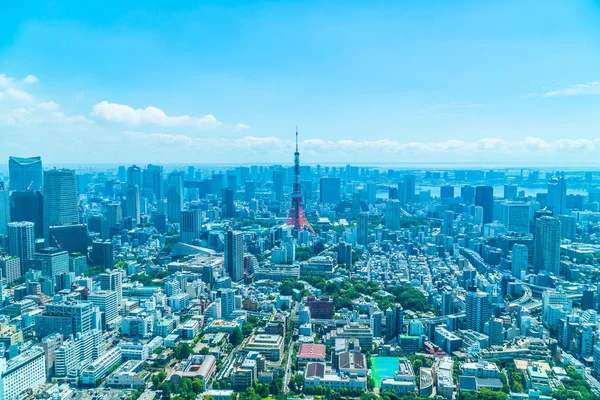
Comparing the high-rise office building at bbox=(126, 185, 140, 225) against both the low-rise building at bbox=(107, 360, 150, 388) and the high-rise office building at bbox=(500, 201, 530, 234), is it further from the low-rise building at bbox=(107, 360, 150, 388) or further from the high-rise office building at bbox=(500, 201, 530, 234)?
the low-rise building at bbox=(107, 360, 150, 388)

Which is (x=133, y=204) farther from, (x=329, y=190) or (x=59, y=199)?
(x=329, y=190)

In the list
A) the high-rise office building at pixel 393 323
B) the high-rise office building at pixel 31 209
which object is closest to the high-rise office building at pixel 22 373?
the high-rise office building at pixel 393 323

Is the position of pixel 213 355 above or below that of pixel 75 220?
below

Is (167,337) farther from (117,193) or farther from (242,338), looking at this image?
(117,193)

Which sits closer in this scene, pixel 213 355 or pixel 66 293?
pixel 213 355

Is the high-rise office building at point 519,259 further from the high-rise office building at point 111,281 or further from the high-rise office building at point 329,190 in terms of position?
the high-rise office building at point 329,190

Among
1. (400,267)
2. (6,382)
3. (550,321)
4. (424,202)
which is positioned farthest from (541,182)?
(6,382)

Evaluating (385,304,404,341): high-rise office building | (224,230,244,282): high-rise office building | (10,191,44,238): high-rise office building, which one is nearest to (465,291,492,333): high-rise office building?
(385,304,404,341): high-rise office building
